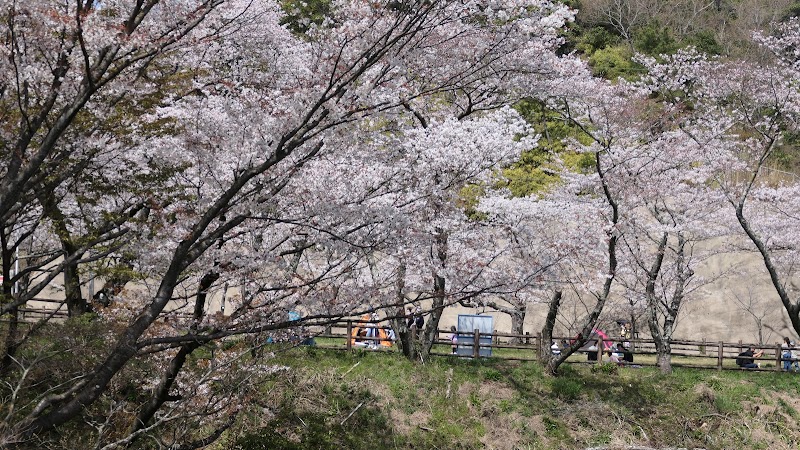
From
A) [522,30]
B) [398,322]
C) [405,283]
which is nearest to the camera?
[522,30]

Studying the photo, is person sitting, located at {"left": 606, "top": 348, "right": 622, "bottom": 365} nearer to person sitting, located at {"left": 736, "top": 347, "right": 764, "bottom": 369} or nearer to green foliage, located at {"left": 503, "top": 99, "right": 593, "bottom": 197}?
person sitting, located at {"left": 736, "top": 347, "right": 764, "bottom": 369}

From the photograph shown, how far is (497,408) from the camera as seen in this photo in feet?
51.0

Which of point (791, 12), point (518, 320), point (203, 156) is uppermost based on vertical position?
point (791, 12)

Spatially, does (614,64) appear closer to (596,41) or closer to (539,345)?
(596,41)

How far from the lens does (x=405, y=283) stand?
13.5 m

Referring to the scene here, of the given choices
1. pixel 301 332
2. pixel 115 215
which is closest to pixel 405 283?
pixel 301 332

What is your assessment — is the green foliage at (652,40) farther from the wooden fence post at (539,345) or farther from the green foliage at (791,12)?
the wooden fence post at (539,345)

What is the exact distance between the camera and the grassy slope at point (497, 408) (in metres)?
14.1

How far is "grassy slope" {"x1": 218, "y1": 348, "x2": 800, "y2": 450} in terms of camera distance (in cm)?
1415

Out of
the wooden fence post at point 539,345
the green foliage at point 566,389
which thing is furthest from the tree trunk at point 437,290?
the green foliage at point 566,389

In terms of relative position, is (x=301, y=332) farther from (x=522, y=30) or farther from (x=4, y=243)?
(x=522, y=30)

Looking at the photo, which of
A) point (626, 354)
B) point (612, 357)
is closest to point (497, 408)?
point (612, 357)

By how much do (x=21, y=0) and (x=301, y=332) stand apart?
22.0 ft

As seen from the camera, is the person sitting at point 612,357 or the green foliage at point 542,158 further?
the green foliage at point 542,158
